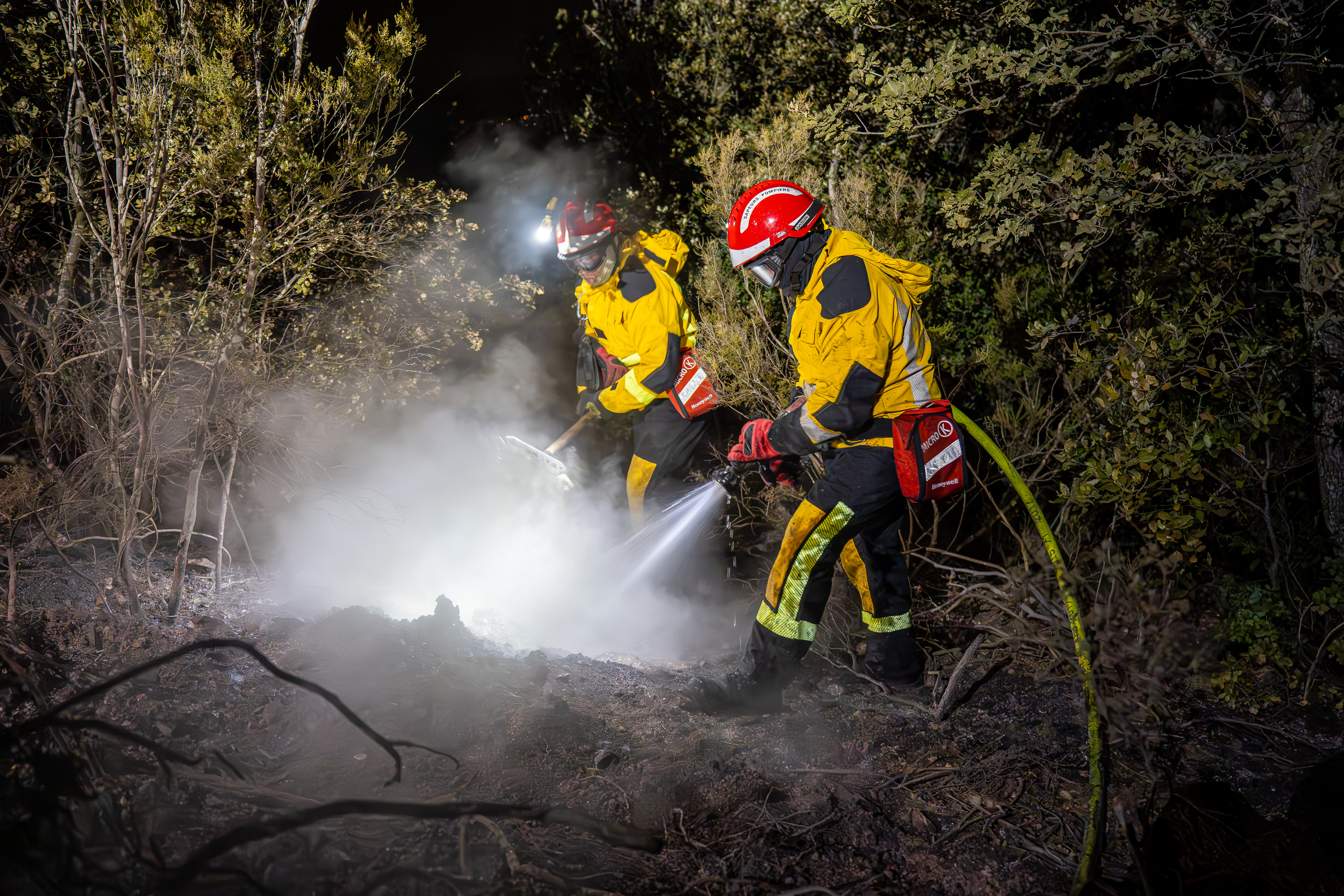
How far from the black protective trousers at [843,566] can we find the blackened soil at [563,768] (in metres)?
0.32

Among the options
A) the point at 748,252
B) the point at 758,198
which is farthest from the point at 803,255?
the point at 758,198

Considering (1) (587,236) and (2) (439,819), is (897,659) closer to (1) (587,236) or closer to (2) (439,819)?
(2) (439,819)

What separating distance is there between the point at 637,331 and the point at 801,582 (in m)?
2.06

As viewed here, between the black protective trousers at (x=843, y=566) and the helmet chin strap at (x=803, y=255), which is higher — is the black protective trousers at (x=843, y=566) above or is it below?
below

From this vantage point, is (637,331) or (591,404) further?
(591,404)

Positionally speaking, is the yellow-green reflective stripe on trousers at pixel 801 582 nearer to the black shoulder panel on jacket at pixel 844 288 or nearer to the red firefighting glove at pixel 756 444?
the red firefighting glove at pixel 756 444

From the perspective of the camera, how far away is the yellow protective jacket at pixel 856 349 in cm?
323

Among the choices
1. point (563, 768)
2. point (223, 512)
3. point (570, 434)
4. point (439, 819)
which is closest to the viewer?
point (439, 819)

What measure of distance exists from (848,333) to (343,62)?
13.0 feet

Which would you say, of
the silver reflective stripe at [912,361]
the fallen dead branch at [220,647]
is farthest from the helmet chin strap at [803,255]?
the fallen dead branch at [220,647]

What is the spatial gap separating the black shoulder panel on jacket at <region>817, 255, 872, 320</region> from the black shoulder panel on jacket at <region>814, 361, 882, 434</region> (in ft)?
0.89

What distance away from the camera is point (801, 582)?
3574 mm

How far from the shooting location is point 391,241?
199 inches

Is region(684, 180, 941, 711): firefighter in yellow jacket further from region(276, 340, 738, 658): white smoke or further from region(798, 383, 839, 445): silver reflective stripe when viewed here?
region(276, 340, 738, 658): white smoke
